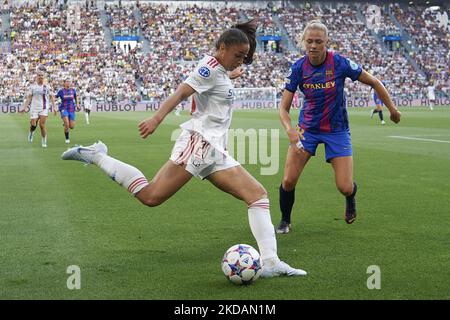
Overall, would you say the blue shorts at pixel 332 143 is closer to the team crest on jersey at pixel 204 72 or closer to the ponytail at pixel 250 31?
the ponytail at pixel 250 31

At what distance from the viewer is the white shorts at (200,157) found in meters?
6.38

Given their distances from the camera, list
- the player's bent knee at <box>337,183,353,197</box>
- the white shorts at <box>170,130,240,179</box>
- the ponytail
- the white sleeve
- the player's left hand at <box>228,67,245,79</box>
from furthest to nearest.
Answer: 1. the player's bent knee at <box>337,183,353,197</box>
2. the player's left hand at <box>228,67,245,79</box>
3. the ponytail
4. the white shorts at <box>170,130,240,179</box>
5. the white sleeve

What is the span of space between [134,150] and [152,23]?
4952 cm

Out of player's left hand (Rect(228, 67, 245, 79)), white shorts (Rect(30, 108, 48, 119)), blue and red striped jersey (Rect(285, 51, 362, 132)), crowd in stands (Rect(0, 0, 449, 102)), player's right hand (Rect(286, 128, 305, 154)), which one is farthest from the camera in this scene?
crowd in stands (Rect(0, 0, 449, 102))

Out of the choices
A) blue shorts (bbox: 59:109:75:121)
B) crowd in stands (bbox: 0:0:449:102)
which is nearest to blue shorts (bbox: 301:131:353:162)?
blue shorts (bbox: 59:109:75:121)

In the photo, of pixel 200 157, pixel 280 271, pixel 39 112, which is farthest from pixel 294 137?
pixel 39 112

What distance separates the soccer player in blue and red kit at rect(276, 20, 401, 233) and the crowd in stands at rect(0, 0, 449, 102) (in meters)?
48.7

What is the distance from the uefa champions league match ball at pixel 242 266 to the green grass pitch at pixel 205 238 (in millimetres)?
87

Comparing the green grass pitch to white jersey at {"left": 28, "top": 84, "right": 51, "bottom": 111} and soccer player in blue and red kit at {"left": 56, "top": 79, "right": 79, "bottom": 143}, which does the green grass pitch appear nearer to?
white jersey at {"left": 28, "top": 84, "right": 51, "bottom": 111}

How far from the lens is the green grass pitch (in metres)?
5.88

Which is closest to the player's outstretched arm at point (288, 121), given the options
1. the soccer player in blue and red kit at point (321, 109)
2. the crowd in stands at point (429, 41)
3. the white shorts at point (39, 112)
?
the soccer player in blue and red kit at point (321, 109)

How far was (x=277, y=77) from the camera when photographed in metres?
63.8

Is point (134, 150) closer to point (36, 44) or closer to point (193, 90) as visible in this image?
point (193, 90)

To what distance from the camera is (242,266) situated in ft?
19.5
